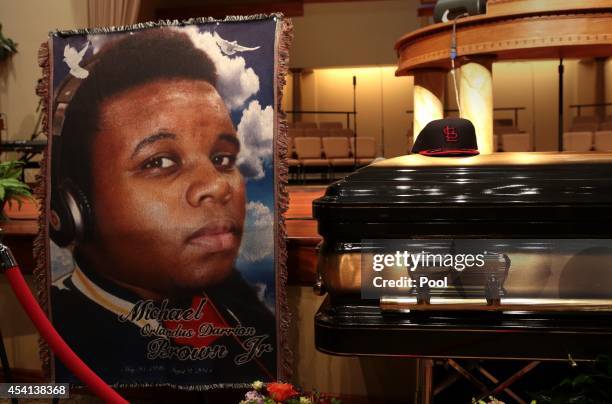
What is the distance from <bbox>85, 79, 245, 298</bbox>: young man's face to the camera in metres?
2.05

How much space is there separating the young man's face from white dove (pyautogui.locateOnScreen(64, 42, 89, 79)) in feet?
0.44

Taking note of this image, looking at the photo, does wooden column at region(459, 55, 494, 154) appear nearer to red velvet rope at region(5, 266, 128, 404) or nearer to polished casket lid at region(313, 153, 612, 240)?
polished casket lid at region(313, 153, 612, 240)

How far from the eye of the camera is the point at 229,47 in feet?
6.80

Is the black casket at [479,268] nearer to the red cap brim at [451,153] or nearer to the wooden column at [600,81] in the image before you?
the red cap brim at [451,153]

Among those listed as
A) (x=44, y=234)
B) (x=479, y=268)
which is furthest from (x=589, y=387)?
(x=44, y=234)

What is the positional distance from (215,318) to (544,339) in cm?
125

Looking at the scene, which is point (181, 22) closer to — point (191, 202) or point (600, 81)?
point (191, 202)

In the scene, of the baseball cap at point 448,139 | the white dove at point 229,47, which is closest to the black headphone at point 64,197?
the white dove at point 229,47

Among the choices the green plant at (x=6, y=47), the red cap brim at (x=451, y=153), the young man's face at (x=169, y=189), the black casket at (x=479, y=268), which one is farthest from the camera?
the green plant at (x=6, y=47)

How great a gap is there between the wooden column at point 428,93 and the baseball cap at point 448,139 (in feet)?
5.31

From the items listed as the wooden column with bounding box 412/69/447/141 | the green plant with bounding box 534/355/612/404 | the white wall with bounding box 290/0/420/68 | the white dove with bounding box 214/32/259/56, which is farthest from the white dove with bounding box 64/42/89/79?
the white wall with bounding box 290/0/420/68

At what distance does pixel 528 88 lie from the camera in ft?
42.9

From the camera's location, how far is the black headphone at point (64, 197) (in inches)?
84.0

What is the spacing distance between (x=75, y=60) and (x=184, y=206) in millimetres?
579
